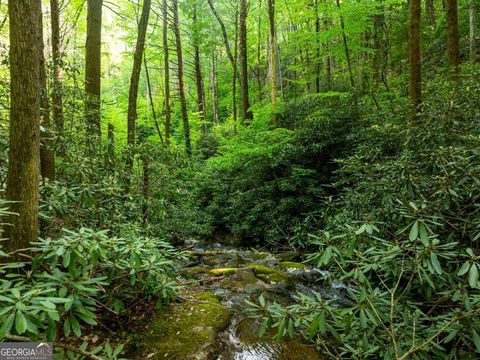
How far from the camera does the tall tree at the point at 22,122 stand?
8.52ft

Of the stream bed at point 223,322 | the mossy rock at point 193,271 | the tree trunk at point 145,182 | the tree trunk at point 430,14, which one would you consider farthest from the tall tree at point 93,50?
the tree trunk at point 430,14

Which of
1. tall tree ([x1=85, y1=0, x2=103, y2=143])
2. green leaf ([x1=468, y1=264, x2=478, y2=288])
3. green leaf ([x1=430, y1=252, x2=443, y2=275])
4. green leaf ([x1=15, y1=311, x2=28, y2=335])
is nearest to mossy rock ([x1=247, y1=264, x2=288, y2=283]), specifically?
green leaf ([x1=430, y1=252, x2=443, y2=275])

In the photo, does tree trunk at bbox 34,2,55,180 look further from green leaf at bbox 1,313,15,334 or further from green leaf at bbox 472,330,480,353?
green leaf at bbox 472,330,480,353

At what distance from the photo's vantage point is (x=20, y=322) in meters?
1.69

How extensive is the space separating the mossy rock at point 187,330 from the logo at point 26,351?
1202mm

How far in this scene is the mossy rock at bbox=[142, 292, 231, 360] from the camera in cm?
326

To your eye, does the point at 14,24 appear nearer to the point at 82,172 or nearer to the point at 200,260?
the point at 82,172

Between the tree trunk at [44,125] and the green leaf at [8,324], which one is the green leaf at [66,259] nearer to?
the green leaf at [8,324]

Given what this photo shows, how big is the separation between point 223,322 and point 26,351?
7.81 ft

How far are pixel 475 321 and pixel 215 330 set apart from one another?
2.69 metres

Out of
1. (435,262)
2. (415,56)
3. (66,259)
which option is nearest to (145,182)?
(66,259)

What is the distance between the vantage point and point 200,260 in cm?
791

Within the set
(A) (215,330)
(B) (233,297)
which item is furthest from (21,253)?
(B) (233,297)

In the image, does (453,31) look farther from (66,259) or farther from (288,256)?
(66,259)
